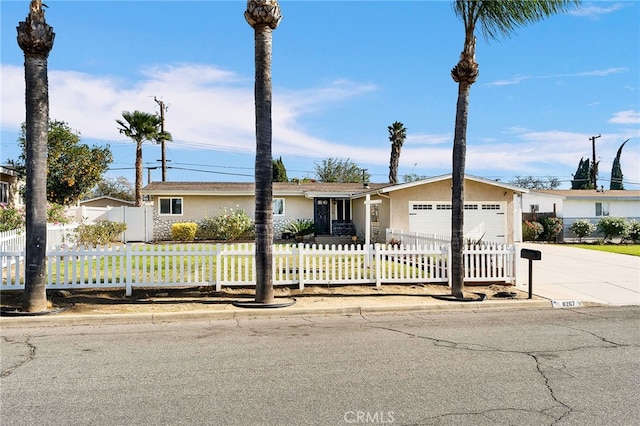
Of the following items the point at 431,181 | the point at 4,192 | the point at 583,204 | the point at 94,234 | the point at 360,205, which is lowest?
the point at 94,234

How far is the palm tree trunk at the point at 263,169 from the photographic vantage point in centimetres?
927

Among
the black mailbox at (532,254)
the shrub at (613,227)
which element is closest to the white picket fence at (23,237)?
the black mailbox at (532,254)

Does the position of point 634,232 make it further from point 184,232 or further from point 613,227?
point 184,232

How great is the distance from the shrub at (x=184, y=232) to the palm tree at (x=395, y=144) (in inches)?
861

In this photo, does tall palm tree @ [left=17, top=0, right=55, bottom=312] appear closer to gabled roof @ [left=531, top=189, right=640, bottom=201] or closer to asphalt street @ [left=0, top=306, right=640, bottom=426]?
asphalt street @ [left=0, top=306, right=640, bottom=426]

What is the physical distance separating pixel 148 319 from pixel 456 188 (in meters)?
6.79

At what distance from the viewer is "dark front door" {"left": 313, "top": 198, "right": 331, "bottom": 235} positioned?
2777 cm

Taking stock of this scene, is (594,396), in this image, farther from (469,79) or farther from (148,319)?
(469,79)

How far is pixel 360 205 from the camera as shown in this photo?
85.3ft

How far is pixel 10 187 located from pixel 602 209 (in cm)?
3775

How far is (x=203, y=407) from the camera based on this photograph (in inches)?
171

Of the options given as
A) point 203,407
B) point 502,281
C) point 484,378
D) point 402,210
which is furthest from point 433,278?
point 402,210

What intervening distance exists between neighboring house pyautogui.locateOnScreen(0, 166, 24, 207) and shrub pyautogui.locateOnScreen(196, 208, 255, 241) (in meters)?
9.33

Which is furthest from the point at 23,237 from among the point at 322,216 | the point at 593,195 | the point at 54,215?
the point at 593,195
